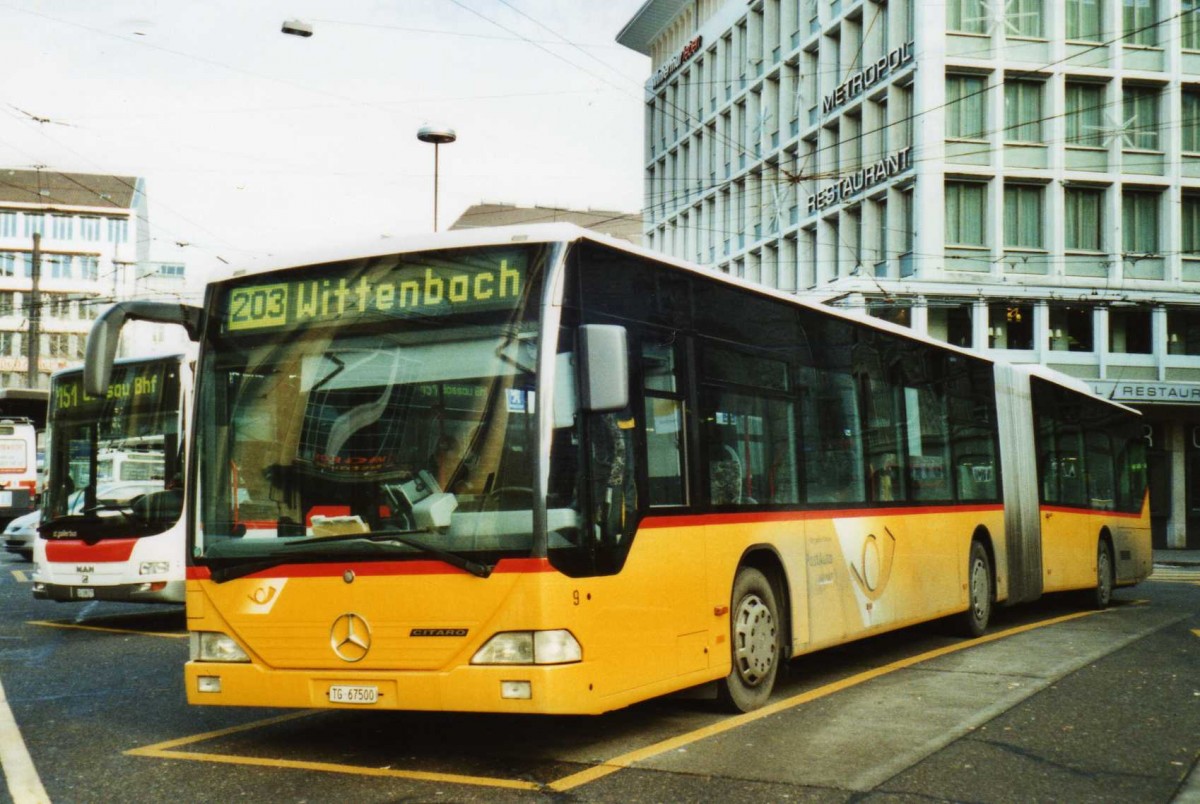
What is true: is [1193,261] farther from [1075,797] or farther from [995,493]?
[1075,797]

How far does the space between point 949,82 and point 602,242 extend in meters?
33.4

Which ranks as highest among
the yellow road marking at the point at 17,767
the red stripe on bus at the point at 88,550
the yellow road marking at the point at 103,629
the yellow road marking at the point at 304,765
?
the red stripe on bus at the point at 88,550

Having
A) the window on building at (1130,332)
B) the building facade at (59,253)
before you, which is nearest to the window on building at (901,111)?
the window on building at (1130,332)

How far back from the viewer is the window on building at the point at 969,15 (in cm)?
3841

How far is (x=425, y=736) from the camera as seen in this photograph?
27.1 ft

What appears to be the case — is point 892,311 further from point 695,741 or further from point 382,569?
point 382,569

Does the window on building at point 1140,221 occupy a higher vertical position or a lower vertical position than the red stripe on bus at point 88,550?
higher

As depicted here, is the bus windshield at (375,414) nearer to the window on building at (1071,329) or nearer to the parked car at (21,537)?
the parked car at (21,537)

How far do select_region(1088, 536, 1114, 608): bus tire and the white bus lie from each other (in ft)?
38.8

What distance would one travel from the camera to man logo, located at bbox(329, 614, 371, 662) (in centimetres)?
714

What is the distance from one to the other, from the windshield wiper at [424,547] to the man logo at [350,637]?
0.41m

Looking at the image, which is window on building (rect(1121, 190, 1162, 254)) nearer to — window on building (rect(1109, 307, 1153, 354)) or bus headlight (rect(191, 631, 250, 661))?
window on building (rect(1109, 307, 1153, 354))

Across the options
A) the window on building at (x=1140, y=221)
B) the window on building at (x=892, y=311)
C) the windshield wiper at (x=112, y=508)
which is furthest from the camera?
the window on building at (x=1140, y=221)

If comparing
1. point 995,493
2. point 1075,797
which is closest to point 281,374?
point 1075,797
